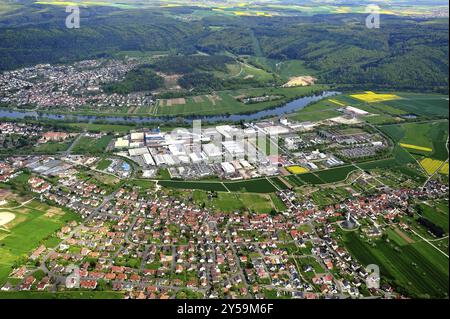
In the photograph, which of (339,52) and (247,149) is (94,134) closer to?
(247,149)

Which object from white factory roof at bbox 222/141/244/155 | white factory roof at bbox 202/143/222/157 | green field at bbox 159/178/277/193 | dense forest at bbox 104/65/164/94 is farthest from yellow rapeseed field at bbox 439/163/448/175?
dense forest at bbox 104/65/164/94

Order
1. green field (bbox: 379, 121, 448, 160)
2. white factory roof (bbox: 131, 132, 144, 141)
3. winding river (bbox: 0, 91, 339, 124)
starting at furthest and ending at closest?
winding river (bbox: 0, 91, 339, 124)
white factory roof (bbox: 131, 132, 144, 141)
green field (bbox: 379, 121, 448, 160)

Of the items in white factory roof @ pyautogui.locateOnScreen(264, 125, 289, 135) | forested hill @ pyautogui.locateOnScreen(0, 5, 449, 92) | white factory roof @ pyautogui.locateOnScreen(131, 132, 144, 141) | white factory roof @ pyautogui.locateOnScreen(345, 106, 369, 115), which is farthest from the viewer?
forested hill @ pyautogui.locateOnScreen(0, 5, 449, 92)

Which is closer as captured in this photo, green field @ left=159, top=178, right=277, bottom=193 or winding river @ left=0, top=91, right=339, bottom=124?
green field @ left=159, top=178, right=277, bottom=193

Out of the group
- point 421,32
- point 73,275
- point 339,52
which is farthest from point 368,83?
point 73,275

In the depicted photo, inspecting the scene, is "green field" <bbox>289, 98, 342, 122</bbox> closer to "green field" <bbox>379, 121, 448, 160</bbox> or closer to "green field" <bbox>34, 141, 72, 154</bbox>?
"green field" <bbox>379, 121, 448, 160</bbox>

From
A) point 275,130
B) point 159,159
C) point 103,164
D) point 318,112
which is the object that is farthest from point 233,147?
point 318,112

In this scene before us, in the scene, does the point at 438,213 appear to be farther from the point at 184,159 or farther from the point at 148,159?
the point at 148,159
